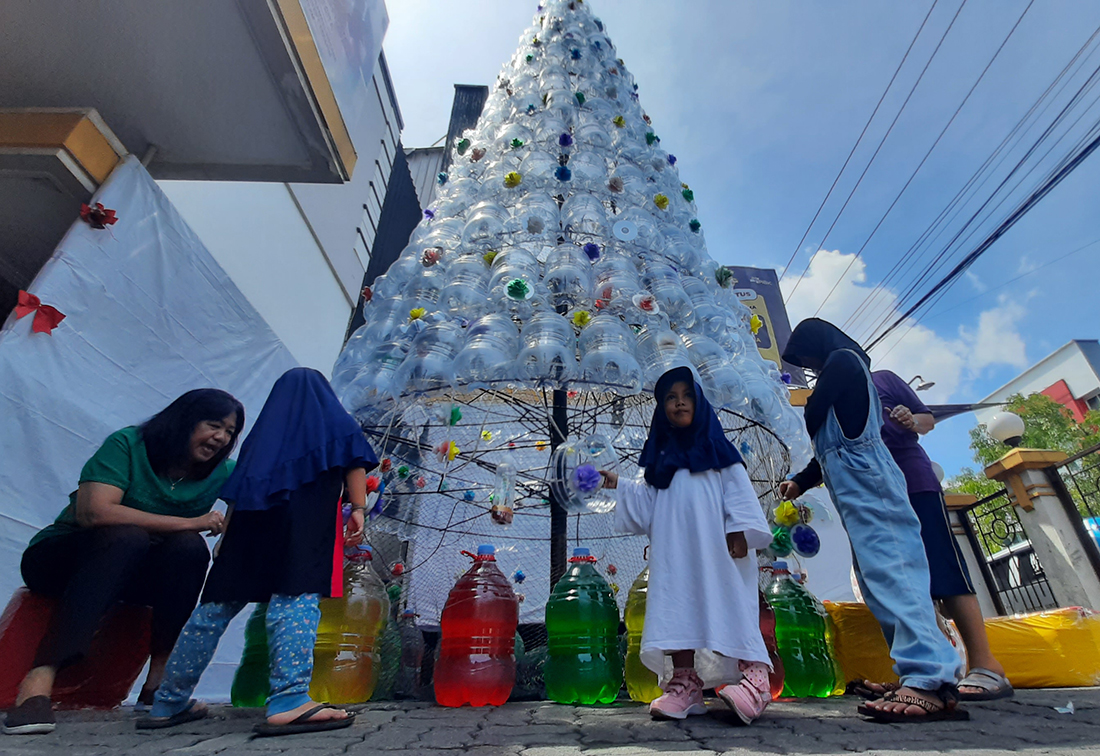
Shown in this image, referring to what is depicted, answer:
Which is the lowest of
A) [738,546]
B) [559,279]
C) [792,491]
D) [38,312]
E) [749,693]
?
[749,693]

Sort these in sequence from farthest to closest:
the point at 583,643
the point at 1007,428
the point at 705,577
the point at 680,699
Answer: the point at 1007,428, the point at 583,643, the point at 705,577, the point at 680,699

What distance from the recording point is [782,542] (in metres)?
2.98

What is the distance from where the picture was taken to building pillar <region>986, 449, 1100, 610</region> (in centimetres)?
410

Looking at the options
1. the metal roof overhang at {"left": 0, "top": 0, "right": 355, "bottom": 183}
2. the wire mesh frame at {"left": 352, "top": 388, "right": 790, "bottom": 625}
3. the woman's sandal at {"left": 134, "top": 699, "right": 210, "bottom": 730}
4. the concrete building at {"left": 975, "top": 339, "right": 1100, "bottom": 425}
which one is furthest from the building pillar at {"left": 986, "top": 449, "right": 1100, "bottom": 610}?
the concrete building at {"left": 975, "top": 339, "right": 1100, "bottom": 425}

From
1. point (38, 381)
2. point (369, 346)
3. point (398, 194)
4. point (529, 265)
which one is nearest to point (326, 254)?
point (398, 194)

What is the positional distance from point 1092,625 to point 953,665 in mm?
2007

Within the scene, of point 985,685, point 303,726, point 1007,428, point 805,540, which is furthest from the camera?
point 1007,428

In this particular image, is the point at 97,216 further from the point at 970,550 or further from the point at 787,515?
the point at 970,550

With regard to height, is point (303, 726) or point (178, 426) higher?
point (178, 426)

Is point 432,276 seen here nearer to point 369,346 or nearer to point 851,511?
point 369,346

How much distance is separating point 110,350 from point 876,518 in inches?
140

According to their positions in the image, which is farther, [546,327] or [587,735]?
[546,327]

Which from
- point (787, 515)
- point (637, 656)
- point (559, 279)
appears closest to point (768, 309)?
point (559, 279)

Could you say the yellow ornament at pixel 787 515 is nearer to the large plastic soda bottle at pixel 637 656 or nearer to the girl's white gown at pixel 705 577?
the large plastic soda bottle at pixel 637 656
